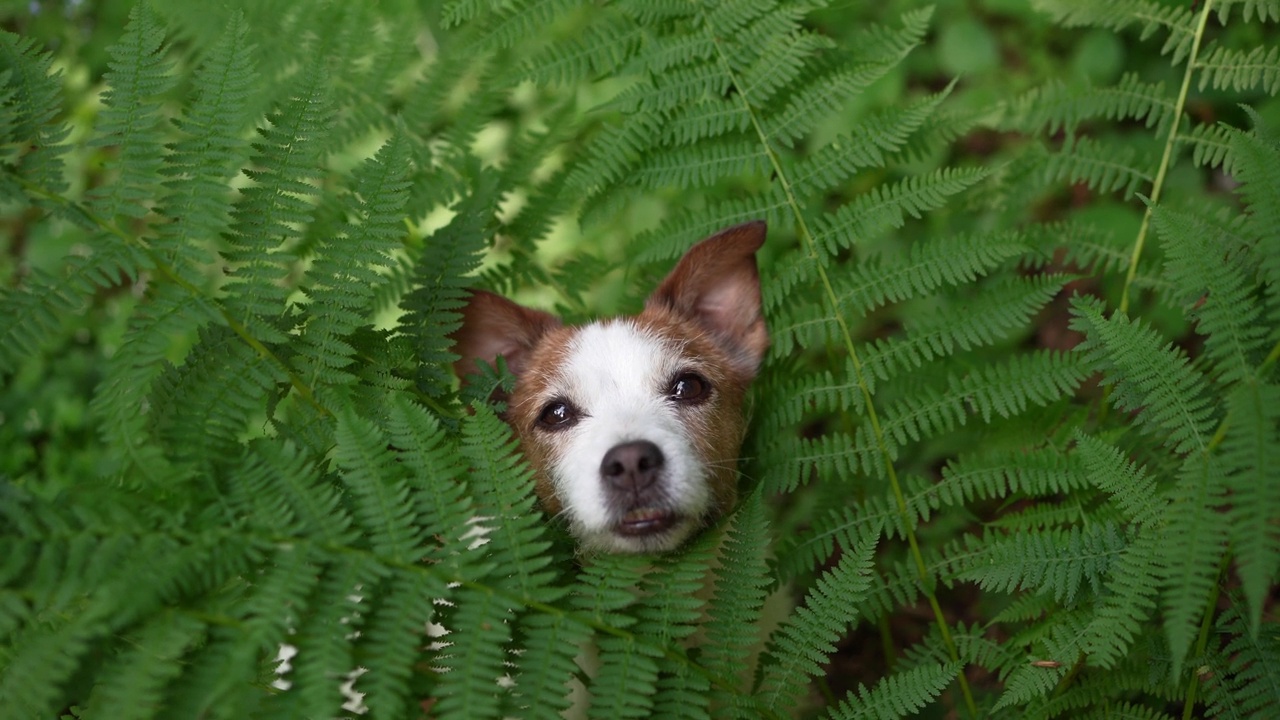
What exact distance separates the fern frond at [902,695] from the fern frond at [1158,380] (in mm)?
919

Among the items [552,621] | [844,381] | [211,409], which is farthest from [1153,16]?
[211,409]

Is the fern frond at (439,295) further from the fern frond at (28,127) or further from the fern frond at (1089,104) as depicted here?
the fern frond at (1089,104)

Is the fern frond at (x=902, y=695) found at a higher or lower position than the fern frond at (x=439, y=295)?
lower

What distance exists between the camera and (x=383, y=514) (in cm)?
240

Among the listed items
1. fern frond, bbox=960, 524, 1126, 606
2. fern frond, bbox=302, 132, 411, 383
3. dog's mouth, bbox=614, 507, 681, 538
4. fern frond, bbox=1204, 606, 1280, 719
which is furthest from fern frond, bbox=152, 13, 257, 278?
fern frond, bbox=1204, 606, 1280, 719

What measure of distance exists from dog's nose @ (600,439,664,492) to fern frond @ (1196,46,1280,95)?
2.45 m

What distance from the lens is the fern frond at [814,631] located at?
2.71 metres

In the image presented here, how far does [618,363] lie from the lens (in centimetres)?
363

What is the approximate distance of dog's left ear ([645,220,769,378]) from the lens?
357 cm

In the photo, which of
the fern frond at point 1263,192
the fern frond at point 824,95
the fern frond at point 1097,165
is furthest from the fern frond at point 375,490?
the fern frond at point 1097,165

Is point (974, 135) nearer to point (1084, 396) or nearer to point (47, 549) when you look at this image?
point (1084, 396)

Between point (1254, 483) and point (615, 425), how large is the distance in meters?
1.93

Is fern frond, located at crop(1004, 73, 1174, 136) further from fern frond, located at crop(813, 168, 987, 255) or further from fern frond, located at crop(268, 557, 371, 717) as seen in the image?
fern frond, located at crop(268, 557, 371, 717)

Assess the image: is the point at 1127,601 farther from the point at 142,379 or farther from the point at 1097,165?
the point at 142,379
